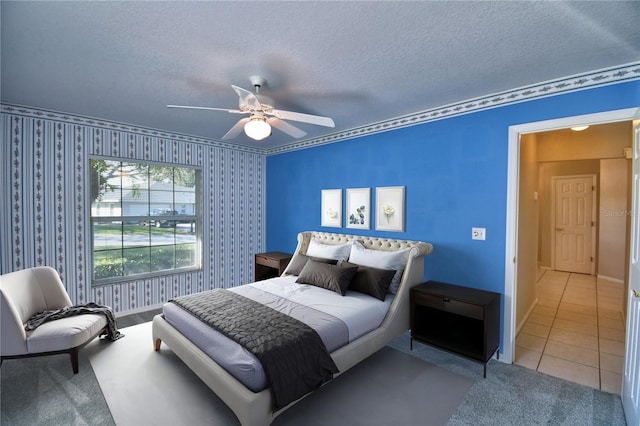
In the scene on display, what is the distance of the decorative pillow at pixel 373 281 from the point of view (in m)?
2.99

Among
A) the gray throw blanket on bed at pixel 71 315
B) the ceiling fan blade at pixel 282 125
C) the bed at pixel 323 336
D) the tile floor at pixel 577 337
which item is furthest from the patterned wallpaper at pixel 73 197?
the tile floor at pixel 577 337

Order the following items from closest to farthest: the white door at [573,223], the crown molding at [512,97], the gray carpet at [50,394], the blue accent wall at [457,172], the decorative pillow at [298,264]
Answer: the gray carpet at [50,394] < the crown molding at [512,97] < the blue accent wall at [457,172] < the decorative pillow at [298,264] < the white door at [573,223]

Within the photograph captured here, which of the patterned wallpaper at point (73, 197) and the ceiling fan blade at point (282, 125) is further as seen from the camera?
the patterned wallpaper at point (73, 197)

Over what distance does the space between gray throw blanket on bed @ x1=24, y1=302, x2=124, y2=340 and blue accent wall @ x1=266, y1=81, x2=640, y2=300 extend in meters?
2.90

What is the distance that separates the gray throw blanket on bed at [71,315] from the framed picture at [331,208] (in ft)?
9.33

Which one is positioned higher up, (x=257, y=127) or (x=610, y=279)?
(x=257, y=127)

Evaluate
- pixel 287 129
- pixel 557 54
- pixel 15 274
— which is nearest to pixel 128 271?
pixel 15 274

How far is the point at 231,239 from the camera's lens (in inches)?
199

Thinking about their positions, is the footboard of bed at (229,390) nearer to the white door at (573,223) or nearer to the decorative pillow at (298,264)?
the decorative pillow at (298,264)

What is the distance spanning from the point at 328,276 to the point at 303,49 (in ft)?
7.09

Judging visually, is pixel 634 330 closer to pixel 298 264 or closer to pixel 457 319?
pixel 457 319

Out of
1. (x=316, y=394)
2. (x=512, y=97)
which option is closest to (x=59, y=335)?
(x=316, y=394)

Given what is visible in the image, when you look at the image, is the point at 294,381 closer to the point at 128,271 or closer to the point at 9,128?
the point at 128,271

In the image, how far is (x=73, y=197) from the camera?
360 cm
